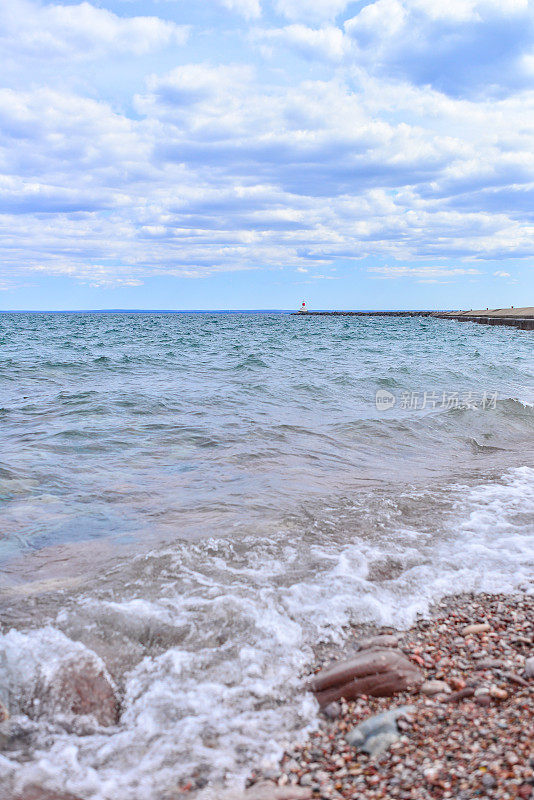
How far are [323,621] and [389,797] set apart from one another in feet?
5.51

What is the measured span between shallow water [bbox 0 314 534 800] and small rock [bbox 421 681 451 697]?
2.08 feet

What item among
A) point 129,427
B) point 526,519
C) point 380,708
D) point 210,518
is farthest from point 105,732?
point 129,427

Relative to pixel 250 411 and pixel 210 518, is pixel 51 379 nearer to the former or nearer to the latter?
pixel 250 411

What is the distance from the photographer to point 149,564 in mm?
4820

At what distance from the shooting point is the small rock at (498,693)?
9.02ft

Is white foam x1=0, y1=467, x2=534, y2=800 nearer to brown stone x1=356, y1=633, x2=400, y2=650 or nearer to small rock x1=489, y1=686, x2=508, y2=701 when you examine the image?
brown stone x1=356, y1=633, x2=400, y2=650

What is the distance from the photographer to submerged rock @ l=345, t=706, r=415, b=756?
2531 mm

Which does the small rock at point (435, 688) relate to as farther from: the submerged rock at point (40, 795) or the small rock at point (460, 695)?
the submerged rock at point (40, 795)

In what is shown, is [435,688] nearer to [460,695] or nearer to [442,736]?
[460,695]

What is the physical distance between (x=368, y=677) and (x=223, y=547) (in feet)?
7.88

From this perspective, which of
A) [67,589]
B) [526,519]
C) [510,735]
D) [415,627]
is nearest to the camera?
[510,735]

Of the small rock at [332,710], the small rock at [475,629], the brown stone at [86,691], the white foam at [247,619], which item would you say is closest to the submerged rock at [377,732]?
the small rock at [332,710]

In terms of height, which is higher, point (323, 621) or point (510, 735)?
point (510, 735)

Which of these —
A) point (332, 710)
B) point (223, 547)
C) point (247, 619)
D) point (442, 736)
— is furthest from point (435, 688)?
point (223, 547)
